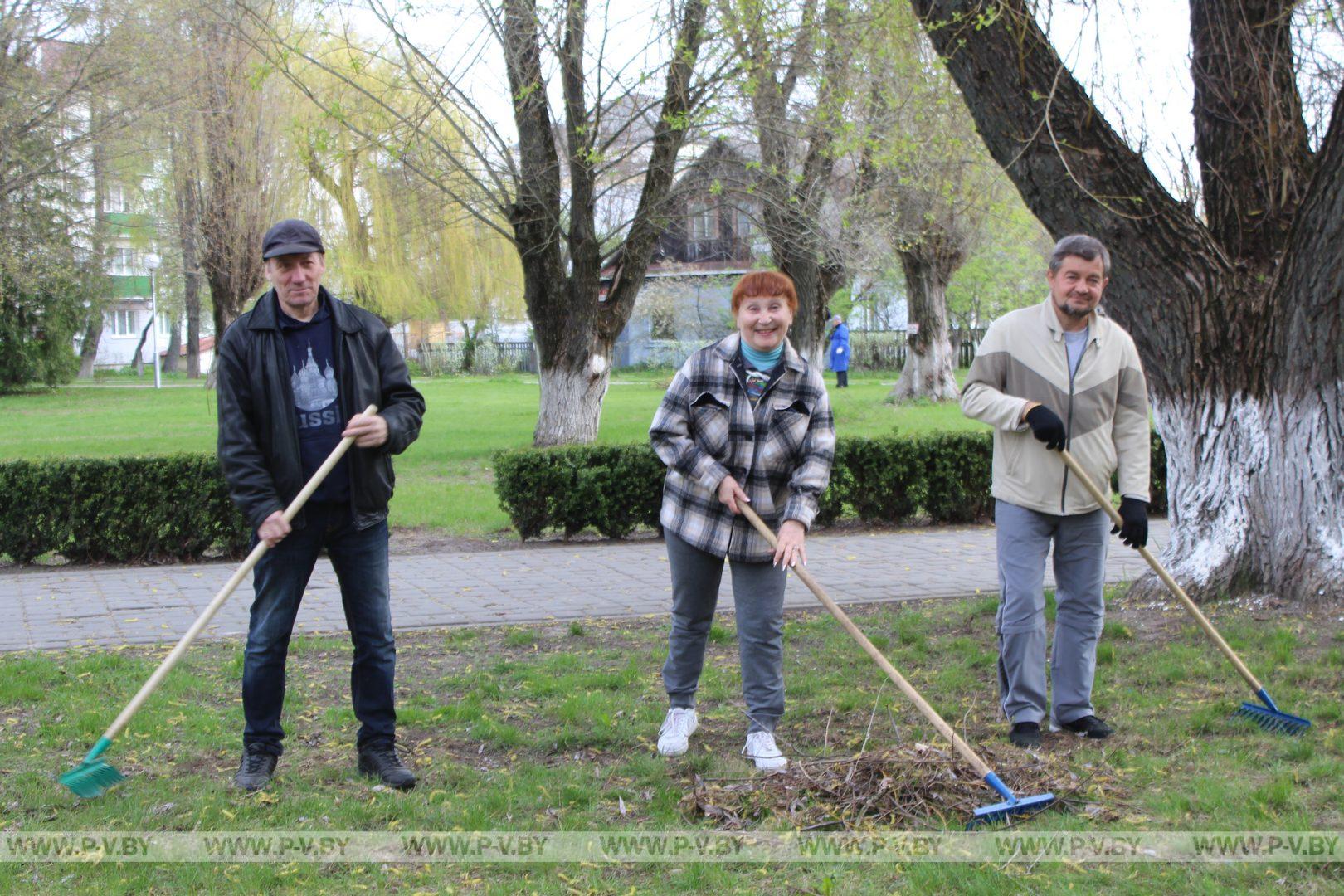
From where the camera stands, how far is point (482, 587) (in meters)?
8.30

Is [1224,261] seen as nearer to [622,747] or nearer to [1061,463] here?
[1061,463]

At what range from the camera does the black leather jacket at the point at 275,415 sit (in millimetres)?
4117

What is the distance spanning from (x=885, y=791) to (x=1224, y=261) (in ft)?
13.2

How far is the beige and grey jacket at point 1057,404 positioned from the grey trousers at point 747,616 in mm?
1034

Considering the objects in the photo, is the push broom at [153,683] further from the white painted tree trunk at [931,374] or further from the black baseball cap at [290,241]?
the white painted tree trunk at [931,374]

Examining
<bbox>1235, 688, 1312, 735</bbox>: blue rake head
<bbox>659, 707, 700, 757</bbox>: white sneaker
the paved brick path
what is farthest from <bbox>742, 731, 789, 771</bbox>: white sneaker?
the paved brick path

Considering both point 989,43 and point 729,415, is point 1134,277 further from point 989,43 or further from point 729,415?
point 729,415

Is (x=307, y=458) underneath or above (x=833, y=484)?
above

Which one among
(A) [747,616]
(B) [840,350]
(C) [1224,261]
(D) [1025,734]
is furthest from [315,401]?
(B) [840,350]

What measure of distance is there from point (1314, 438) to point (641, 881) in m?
4.66

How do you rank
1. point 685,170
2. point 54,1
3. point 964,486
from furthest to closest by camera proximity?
point 54,1, point 685,170, point 964,486

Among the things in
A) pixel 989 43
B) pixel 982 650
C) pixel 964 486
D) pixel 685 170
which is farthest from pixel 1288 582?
pixel 685 170

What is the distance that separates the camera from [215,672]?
19.6 ft

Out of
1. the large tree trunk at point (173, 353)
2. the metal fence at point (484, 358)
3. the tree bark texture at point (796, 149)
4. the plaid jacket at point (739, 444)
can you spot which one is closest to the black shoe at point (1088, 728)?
the plaid jacket at point (739, 444)
